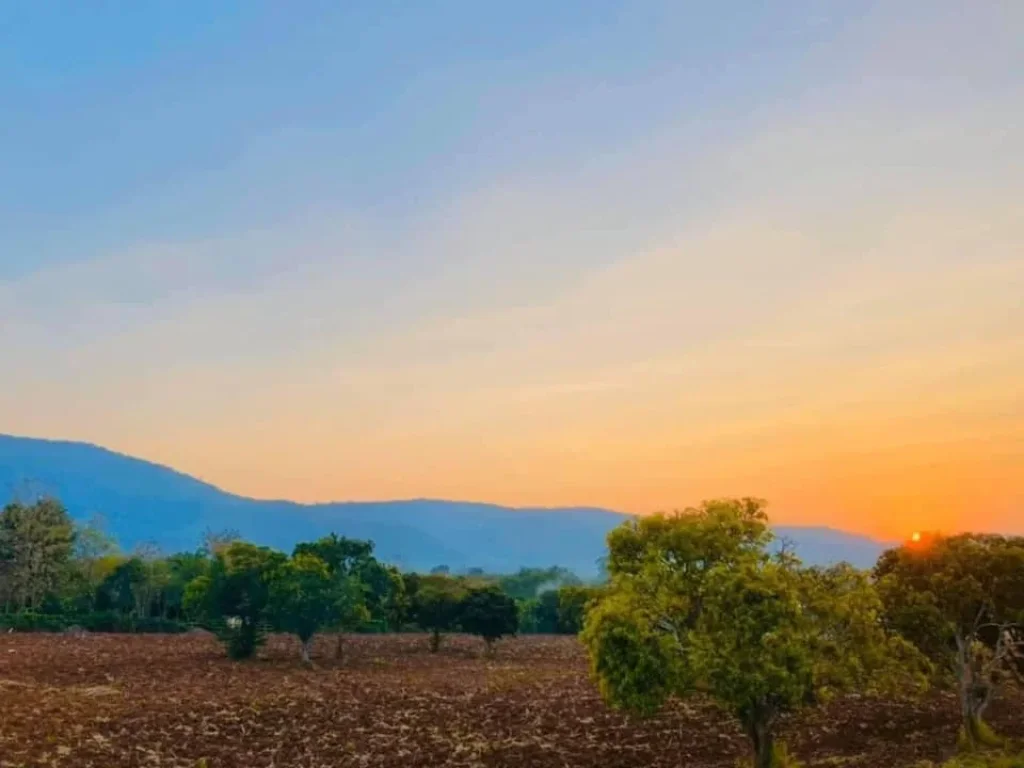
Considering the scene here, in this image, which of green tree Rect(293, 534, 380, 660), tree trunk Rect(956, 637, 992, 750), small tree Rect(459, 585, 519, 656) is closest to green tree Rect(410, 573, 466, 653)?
small tree Rect(459, 585, 519, 656)

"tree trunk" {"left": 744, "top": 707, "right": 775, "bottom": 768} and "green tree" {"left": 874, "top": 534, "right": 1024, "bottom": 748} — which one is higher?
"green tree" {"left": 874, "top": 534, "right": 1024, "bottom": 748}

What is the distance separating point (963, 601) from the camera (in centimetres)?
2703

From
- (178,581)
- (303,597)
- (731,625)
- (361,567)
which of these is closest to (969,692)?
(731,625)

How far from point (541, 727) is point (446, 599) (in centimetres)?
3472

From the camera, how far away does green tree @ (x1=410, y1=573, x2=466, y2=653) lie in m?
68.6

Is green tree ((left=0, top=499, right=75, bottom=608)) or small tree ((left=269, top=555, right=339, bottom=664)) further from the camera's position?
green tree ((left=0, top=499, right=75, bottom=608))

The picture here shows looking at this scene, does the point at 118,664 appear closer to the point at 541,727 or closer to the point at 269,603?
the point at 269,603

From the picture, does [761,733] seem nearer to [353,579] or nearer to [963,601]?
[963,601]

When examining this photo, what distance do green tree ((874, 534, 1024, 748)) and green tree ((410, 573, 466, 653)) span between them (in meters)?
44.1

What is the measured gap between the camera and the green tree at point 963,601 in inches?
1071

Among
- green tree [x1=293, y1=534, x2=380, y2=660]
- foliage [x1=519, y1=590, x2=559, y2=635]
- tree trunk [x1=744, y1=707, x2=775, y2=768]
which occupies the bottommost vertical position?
foliage [x1=519, y1=590, x2=559, y2=635]

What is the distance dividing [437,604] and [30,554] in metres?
53.5

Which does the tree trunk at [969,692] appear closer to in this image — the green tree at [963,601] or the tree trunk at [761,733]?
the green tree at [963,601]

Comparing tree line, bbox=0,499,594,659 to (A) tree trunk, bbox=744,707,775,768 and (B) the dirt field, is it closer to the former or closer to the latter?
(B) the dirt field
